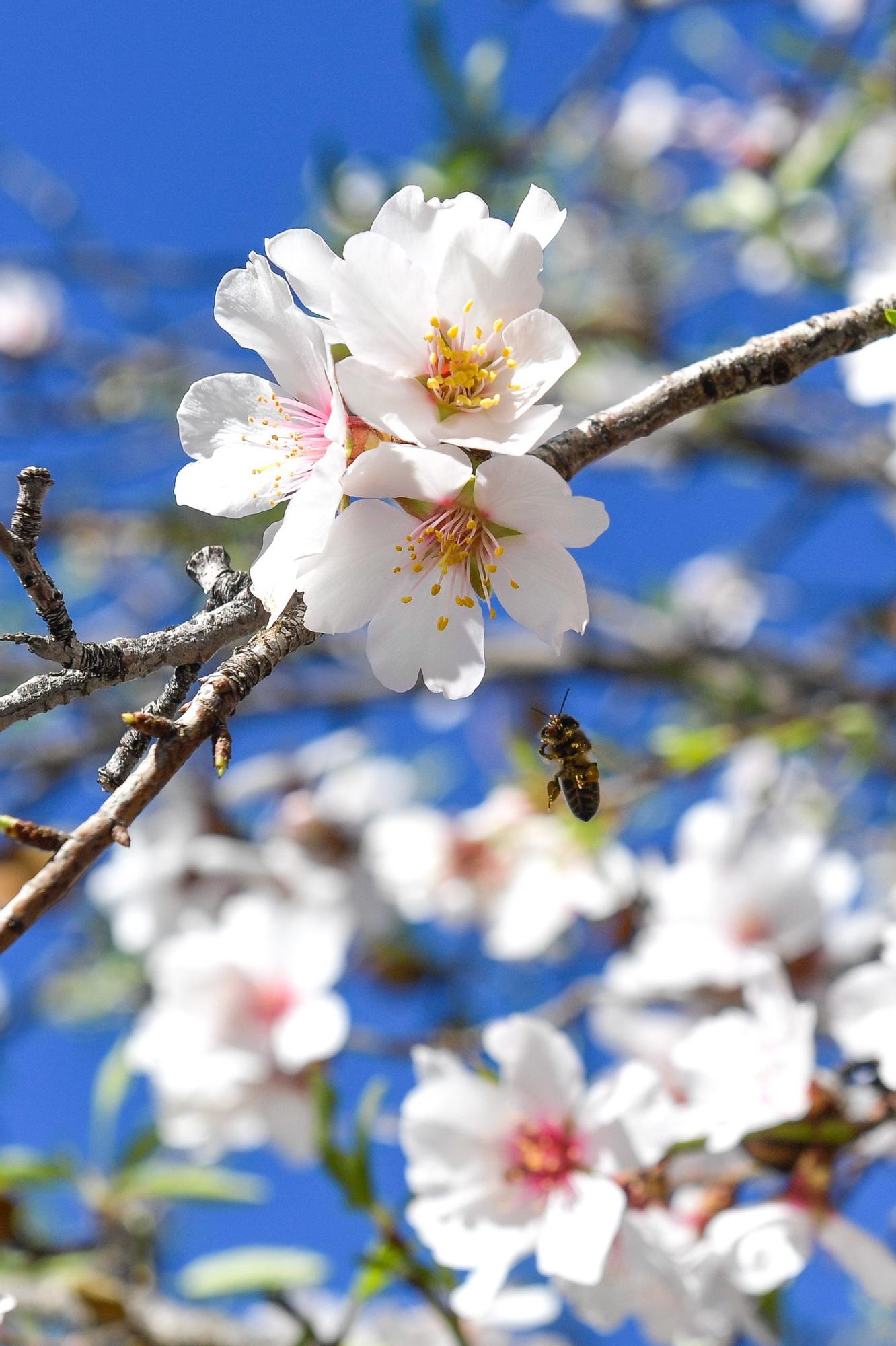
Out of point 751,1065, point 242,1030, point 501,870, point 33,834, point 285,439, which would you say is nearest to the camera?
point 33,834

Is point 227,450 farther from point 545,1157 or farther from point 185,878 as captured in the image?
point 185,878

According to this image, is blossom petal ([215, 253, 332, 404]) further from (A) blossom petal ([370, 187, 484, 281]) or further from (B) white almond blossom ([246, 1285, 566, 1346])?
(B) white almond blossom ([246, 1285, 566, 1346])

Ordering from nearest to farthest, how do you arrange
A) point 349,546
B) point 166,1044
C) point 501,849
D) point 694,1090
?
1. point 349,546
2. point 694,1090
3. point 166,1044
4. point 501,849

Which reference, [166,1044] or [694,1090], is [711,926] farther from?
[166,1044]

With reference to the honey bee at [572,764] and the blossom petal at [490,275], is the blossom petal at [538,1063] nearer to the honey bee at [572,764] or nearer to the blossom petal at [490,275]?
the honey bee at [572,764]

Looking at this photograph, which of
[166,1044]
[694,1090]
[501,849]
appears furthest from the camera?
[501,849]

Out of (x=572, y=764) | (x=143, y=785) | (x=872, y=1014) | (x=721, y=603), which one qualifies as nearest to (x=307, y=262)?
(x=143, y=785)

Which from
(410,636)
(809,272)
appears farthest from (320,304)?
(809,272)
